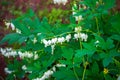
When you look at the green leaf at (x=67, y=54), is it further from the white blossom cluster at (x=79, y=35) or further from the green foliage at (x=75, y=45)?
the white blossom cluster at (x=79, y=35)

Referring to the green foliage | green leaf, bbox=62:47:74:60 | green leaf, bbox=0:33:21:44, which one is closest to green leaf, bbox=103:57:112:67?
the green foliage

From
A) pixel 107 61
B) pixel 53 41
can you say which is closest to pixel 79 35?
pixel 53 41

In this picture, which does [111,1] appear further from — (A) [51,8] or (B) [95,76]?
(A) [51,8]

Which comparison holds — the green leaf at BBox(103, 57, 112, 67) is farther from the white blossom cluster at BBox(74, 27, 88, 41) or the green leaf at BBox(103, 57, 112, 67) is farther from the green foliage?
the white blossom cluster at BBox(74, 27, 88, 41)

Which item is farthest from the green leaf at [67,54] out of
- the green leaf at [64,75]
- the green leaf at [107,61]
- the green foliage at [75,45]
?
the green leaf at [107,61]

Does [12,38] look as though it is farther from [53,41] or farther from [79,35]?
[79,35]

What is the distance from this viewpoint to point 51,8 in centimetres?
548

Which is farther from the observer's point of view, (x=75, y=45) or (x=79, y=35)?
(x=75, y=45)

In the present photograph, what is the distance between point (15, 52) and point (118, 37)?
919mm

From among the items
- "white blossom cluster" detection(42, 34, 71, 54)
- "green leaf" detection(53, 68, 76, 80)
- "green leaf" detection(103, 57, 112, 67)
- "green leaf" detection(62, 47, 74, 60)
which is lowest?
"green leaf" detection(53, 68, 76, 80)

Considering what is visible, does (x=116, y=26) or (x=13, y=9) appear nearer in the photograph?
(x=116, y=26)

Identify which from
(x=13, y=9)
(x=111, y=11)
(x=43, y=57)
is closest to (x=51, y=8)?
(x=13, y=9)

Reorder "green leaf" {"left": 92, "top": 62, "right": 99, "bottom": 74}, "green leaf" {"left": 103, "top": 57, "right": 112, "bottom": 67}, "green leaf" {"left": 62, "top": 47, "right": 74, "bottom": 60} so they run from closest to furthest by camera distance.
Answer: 1. "green leaf" {"left": 103, "top": 57, "right": 112, "bottom": 67}
2. "green leaf" {"left": 62, "top": 47, "right": 74, "bottom": 60}
3. "green leaf" {"left": 92, "top": 62, "right": 99, "bottom": 74}

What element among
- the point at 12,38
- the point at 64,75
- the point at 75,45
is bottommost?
the point at 64,75
